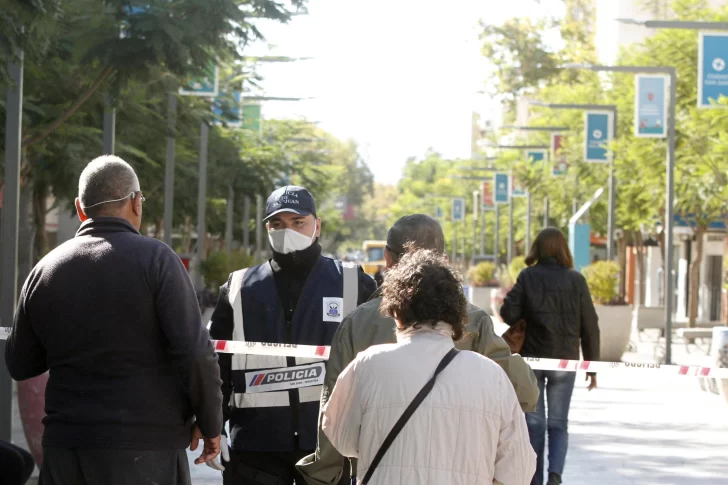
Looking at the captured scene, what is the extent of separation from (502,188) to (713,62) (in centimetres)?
3160

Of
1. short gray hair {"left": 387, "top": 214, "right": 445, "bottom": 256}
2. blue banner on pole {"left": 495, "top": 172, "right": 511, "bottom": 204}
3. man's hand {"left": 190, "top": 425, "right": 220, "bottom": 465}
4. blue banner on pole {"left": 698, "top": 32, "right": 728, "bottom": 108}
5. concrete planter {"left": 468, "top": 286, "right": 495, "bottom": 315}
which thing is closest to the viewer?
man's hand {"left": 190, "top": 425, "right": 220, "bottom": 465}

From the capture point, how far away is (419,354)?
4000 mm

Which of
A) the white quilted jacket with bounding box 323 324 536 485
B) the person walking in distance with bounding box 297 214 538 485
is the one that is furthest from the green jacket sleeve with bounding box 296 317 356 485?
the white quilted jacket with bounding box 323 324 536 485

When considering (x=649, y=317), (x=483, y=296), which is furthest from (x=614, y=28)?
(x=649, y=317)

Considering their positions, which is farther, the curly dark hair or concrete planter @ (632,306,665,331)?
concrete planter @ (632,306,665,331)

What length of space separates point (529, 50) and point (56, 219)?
2611cm

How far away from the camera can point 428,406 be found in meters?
3.90

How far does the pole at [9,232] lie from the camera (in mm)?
10984

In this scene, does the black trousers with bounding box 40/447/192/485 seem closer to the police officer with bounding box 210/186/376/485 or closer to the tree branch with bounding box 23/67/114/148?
the police officer with bounding box 210/186/376/485

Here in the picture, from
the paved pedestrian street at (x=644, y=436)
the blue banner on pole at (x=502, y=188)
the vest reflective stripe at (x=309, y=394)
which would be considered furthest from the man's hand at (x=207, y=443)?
the blue banner on pole at (x=502, y=188)

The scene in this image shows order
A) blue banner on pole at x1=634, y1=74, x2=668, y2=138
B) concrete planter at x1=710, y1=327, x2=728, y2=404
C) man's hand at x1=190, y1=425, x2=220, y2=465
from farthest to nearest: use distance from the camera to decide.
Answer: blue banner on pole at x1=634, y1=74, x2=668, y2=138, concrete planter at x1=710, y1=327, x2=728, y2=404, man's hand at x1=190, y1=425, x2=220, y2=465

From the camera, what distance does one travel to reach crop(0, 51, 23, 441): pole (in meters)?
11.0

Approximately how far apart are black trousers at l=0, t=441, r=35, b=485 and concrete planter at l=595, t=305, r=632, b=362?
1844 cm

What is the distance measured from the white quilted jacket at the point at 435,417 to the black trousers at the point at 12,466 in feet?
5.77
